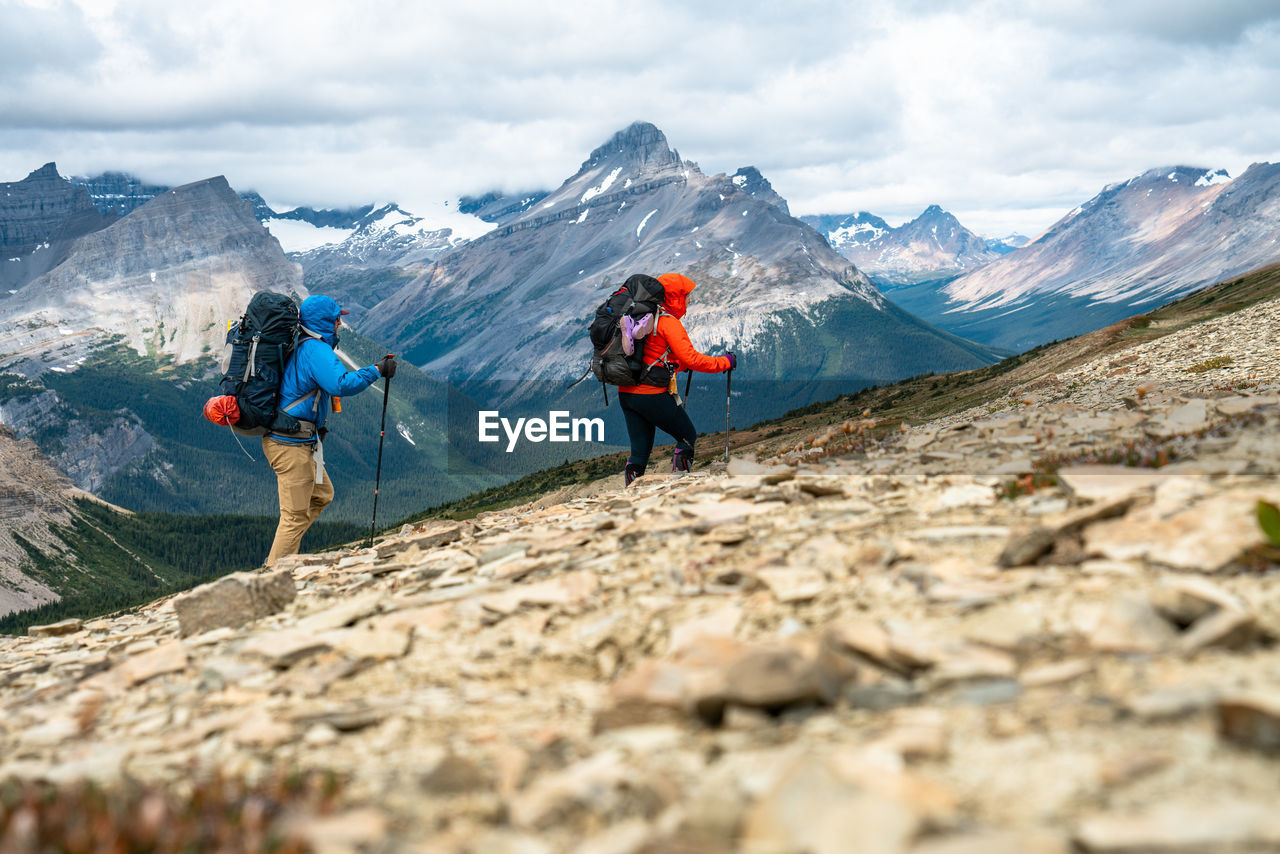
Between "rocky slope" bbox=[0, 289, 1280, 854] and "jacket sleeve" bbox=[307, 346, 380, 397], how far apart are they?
4.72 m

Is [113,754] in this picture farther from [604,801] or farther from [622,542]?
[622,542]

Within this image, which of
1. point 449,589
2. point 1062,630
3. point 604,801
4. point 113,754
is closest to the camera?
point 604,801

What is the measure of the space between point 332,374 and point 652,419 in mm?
6217

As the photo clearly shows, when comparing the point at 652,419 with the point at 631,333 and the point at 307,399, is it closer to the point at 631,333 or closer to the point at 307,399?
the point at 631,333

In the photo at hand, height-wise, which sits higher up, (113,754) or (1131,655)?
(1131,655)

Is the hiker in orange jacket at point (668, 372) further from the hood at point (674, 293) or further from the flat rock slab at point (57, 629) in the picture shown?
the flat rock slab at point (57, 629)

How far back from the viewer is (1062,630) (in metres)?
5.84

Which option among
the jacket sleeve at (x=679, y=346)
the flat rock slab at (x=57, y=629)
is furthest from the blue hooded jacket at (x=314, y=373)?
the jacket sleeve at (x=679, y=346)

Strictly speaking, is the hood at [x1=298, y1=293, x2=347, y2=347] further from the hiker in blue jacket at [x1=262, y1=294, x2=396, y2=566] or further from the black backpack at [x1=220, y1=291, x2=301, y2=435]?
the black backpack at [x1=220, y1=291, x2=301, y2=435]

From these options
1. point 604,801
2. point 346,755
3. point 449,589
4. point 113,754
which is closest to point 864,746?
point 604,801

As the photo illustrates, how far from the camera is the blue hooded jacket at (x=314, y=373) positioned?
1541 centimetres

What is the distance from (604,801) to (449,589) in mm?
5608

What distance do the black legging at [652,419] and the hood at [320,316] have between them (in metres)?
5.77

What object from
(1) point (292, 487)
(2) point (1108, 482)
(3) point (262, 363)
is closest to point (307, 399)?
(3) point (262, 363)
